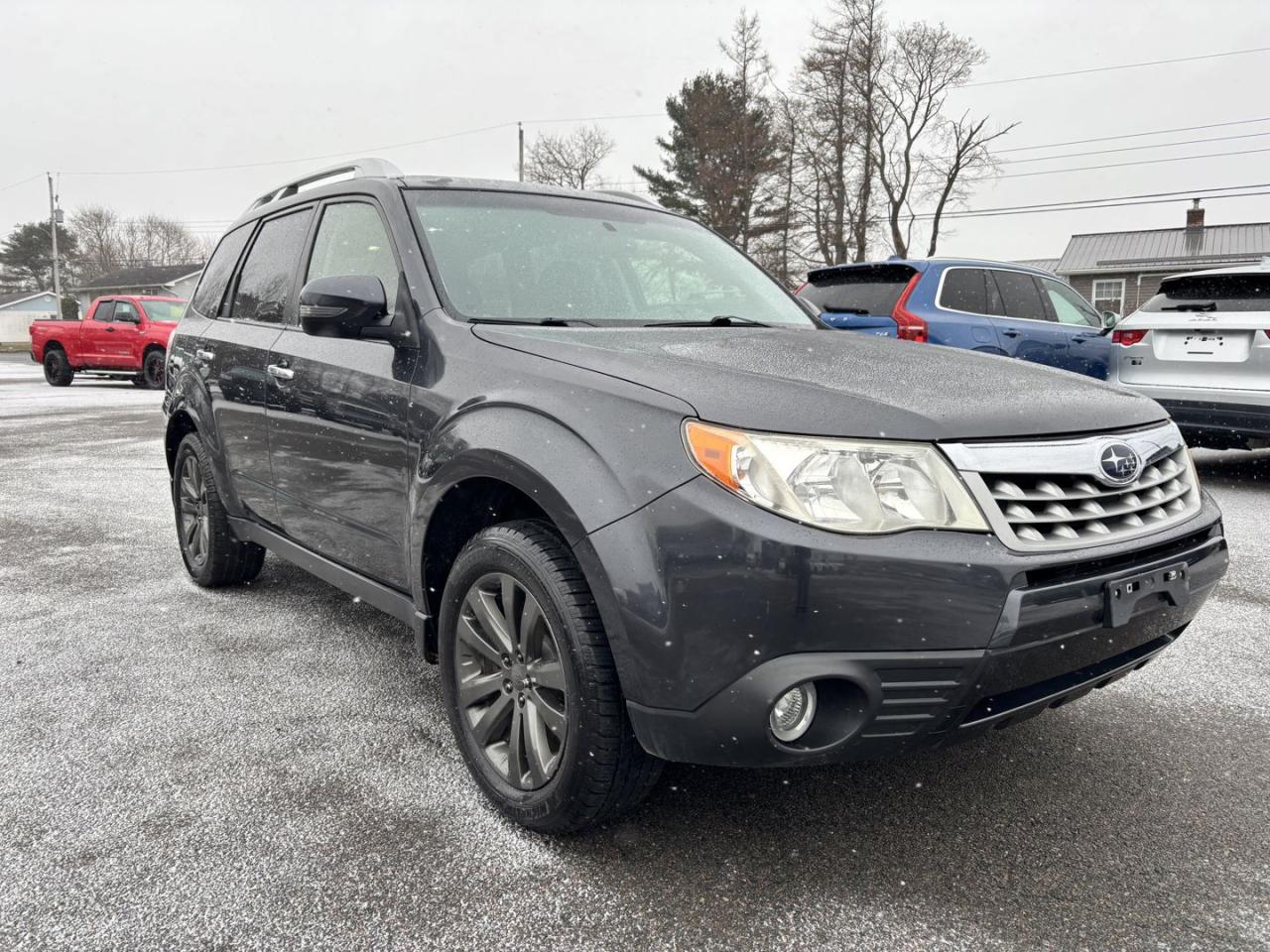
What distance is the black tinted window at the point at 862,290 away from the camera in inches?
288

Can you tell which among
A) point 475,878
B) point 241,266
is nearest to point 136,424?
point 241,266

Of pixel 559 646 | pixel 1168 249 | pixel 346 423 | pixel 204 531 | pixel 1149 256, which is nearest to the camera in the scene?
pixel 559 646

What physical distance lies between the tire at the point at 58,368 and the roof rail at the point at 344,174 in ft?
61.6

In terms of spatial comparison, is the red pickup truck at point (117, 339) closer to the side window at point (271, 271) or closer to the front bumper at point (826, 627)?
the side window at point (271, 271)

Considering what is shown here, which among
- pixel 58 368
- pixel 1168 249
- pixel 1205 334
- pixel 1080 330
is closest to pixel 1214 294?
pixel 1205 334

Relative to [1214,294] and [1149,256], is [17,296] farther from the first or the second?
[1214,294]

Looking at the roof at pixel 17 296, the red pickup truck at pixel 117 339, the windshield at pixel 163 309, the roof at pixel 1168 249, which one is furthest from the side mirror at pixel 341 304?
the roof at pixel 17 296

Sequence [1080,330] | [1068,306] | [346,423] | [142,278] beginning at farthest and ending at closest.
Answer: [142,278] < [1068,306] < [1080,330] < [346,423]

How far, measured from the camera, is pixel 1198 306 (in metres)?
6.76

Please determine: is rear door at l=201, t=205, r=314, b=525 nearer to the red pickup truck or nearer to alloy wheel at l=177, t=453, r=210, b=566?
alloy wheel at l=177, t=453, r=210, b=566

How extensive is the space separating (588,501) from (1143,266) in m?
42.0

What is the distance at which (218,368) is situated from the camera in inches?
156

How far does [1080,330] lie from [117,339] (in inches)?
711

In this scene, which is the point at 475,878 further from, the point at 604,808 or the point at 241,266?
the point at 241,266
